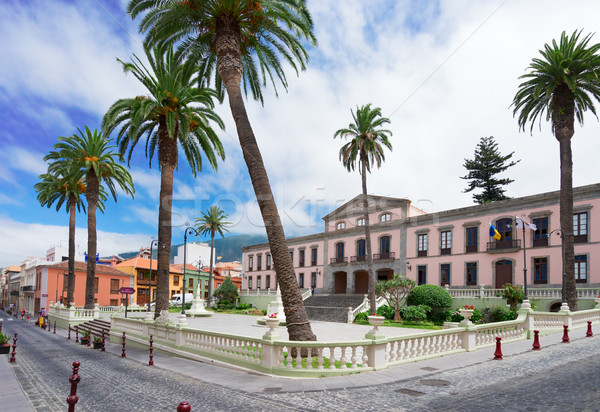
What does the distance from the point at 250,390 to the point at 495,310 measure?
24052 mm

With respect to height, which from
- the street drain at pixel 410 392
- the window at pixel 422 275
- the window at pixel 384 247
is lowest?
the street drain at pixel 410 392

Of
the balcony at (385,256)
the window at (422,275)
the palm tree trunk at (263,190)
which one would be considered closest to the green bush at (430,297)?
the window at (422,275)

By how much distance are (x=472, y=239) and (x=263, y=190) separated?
103ft

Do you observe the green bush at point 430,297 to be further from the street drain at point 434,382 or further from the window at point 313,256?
the window at point 313,256

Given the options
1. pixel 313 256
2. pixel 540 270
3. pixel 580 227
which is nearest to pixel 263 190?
pixel 580 227

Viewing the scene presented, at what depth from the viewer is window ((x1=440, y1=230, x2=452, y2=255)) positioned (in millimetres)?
40594

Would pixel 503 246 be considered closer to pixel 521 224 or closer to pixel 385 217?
pixel 521 224

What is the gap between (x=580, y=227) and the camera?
3206cm

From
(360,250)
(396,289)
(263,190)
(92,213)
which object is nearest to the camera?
(263,190)

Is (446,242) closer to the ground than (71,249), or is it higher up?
higher up

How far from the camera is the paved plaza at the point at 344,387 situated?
Answer: 841cm

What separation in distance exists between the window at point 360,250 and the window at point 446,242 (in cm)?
1089

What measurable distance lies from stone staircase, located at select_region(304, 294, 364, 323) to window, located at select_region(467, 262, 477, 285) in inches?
428

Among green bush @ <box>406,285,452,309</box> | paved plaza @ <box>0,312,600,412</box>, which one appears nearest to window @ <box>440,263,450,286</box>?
green bush @ <box>406,285,452,309</box>
